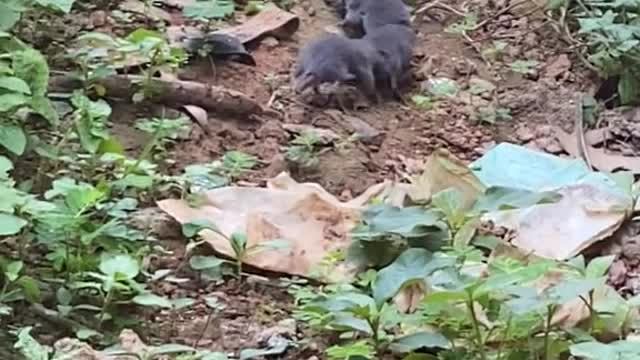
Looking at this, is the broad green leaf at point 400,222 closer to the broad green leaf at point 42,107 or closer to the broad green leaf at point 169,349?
the broad green leaf at point 169,349

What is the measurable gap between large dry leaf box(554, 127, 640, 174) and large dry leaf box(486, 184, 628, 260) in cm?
37

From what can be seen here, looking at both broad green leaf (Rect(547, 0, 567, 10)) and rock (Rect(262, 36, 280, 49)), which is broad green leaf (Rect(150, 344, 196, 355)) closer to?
rock (Rect(262, 36, 280, 49))

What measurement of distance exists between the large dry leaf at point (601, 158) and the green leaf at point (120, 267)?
131 cm

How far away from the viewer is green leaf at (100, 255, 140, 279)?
2.05 meters

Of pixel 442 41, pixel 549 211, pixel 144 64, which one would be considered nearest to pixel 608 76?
pixel 442 41

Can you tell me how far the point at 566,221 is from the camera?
2.54 meters

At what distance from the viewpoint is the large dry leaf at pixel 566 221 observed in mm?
2475

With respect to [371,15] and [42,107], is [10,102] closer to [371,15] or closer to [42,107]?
[42,107]

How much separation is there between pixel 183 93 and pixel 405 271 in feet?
3.59

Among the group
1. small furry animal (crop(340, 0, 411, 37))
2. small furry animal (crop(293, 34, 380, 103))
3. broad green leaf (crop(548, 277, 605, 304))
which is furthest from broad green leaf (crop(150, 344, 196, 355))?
small furry animal (crop(340, 0, 411, 37))

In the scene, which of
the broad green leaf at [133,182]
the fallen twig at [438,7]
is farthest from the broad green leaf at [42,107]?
the fallen twig at [438,7]

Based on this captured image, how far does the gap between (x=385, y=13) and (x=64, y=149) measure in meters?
1.21

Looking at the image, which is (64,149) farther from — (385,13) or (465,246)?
(385,13)

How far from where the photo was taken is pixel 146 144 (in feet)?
9.04
